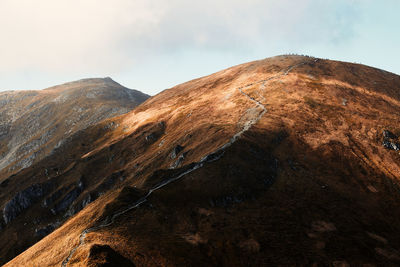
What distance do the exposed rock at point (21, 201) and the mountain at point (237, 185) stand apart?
422mm

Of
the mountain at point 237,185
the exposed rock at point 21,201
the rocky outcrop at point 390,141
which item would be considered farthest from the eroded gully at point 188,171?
the exposed rock at point 21,201

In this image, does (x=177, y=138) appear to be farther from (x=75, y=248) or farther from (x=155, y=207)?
(x=75, y=248)

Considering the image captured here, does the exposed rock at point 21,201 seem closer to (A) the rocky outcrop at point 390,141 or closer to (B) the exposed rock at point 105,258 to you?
(B) the exposed rock at point 105,258

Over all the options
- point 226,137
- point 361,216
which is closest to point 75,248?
point 226,137

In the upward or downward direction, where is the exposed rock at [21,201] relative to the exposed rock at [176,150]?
downward

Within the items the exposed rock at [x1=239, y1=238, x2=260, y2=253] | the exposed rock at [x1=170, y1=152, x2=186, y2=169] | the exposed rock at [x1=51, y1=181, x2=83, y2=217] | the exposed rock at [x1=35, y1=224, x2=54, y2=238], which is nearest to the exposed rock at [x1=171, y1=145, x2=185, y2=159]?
the exposed rock at [x1=170, y1=152, x2=186, y2=169]

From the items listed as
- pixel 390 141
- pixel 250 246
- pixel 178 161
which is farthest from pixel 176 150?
pixel 390 141

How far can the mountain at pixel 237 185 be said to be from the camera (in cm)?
4303

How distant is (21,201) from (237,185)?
3584 inches

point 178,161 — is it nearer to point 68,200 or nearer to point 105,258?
point 105,258

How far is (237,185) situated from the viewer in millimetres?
59281

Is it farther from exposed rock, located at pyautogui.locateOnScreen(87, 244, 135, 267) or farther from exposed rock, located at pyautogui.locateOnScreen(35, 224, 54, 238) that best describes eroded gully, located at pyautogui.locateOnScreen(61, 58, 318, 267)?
exposed rock, located at pyautogui.locateOnScreen(35, 224, 54, 238)

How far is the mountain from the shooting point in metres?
43.0

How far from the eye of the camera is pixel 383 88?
123m
